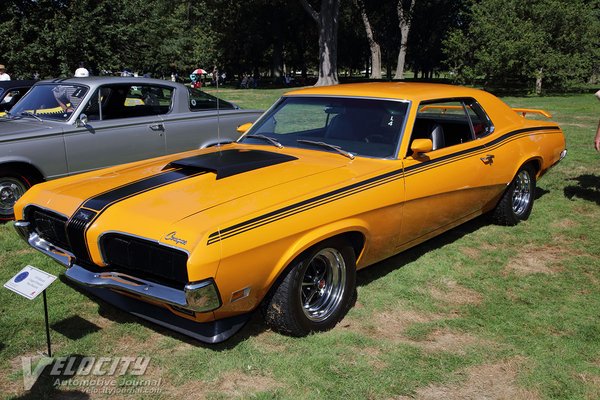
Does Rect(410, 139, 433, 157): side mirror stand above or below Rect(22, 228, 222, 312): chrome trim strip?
above

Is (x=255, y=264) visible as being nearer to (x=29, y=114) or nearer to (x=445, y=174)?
(x=445, y=174)

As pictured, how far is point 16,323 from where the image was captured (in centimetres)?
348

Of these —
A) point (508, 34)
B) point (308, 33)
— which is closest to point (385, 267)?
point (508, 34)

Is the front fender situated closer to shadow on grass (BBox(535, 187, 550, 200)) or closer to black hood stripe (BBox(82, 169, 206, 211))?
black hood stripe (BBox(82, 169, 206, 211))

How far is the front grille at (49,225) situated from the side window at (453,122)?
2.80 m

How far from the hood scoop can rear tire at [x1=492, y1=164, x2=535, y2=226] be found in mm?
2590

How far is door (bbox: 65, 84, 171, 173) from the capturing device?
605cm

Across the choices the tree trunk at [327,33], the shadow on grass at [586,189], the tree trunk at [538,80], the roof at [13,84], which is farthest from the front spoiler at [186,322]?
the tree trunk at [538,80]

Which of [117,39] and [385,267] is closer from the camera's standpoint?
[385,267]

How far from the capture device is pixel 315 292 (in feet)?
11.3

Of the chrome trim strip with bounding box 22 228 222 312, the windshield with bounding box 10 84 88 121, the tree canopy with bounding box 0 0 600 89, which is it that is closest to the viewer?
the chrome trim strip with bounding box 22 228 222 312

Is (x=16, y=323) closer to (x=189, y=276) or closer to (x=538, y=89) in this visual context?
(x=189, y=276)

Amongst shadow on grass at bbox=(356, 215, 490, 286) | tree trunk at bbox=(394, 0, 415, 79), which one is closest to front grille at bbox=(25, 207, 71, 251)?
shadow on grass at bbox=(356, 215, 490, 286)

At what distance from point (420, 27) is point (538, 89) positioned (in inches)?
741
